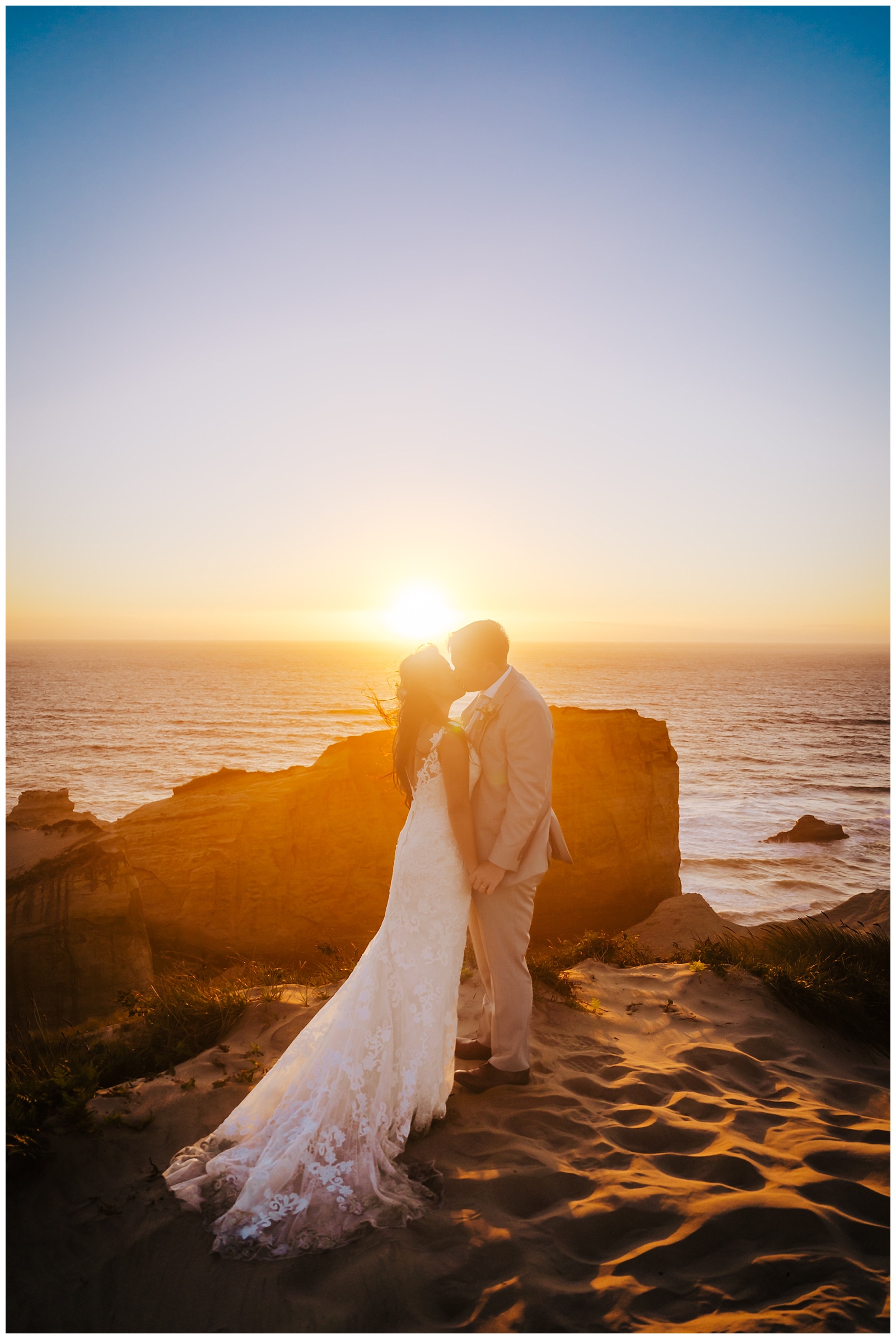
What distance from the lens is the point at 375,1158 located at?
3363 mm

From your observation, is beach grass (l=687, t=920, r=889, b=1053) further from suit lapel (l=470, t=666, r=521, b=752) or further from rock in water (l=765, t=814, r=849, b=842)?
rock in water (l=765, t=814, r=849, b=842)

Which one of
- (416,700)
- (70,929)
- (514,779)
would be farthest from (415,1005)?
(70,929)

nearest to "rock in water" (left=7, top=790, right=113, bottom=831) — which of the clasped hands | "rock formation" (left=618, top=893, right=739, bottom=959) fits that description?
the clasped hands

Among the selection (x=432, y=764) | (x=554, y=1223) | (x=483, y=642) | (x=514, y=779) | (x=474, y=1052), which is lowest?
(x=474, y=1052)

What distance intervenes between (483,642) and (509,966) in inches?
81.8

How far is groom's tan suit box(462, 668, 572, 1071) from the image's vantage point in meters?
4.06

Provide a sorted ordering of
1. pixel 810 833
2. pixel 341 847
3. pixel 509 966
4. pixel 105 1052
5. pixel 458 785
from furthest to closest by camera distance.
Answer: pixel 810 833, pixel 341 847, pixel 105 1052, pixel 509 966, pixel 458 785

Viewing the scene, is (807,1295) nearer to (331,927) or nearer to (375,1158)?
(375,1158)

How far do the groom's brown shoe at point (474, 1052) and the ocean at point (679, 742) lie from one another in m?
6.33

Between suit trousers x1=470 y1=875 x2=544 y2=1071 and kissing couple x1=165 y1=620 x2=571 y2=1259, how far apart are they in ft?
0.03

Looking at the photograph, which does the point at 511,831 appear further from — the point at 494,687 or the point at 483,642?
the point at 483,642

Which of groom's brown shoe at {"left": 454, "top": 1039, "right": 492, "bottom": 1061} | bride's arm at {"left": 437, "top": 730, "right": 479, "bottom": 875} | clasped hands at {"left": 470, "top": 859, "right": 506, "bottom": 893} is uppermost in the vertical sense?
bride's arm at {"left": 437, "top": 730, "right": 479, "bottom": 875}

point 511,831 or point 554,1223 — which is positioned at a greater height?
point 511,831

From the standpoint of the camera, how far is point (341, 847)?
934 cm
